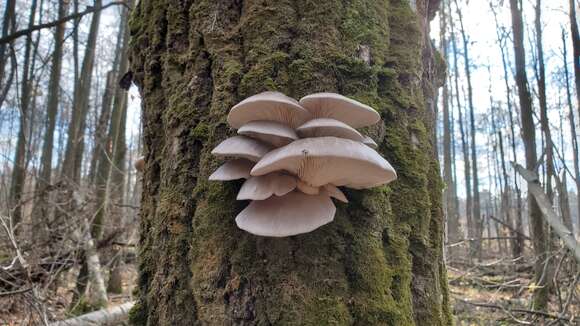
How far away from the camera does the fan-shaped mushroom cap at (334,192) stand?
1.32 metres

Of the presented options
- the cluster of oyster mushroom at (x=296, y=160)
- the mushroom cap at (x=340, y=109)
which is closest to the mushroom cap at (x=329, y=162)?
the cluster of oyster mushroom at (x=296, y=160)

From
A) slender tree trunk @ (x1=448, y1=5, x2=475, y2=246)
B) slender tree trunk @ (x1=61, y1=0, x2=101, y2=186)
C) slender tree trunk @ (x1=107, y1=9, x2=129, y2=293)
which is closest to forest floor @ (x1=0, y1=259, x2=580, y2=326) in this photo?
slender tree trunk @ (x1=107, y1=9, x2=129, y2=293)

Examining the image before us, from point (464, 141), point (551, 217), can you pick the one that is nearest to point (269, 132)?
point (551, 217)

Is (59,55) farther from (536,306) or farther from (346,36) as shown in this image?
(536,306)

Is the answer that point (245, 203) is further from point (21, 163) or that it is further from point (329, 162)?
point (21, 163)

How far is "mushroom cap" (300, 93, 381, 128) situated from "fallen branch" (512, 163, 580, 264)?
11.1ft

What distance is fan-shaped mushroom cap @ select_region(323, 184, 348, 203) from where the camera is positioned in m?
1.32

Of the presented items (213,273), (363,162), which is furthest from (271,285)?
(363,162)

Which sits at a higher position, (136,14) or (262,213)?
(136,14)

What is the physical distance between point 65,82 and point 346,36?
83.8 feet

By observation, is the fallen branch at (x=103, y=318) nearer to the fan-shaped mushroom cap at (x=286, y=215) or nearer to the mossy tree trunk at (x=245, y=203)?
the mossy tree trunk at (x=245, y=203)

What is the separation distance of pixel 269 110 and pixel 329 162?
0.29m

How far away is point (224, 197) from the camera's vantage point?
136 cm

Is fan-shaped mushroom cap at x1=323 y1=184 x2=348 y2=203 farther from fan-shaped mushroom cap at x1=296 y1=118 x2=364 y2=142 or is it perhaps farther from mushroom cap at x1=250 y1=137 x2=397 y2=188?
fan-shaped mushroom cap at x1=296 y1=118 x2=364 y2=142
